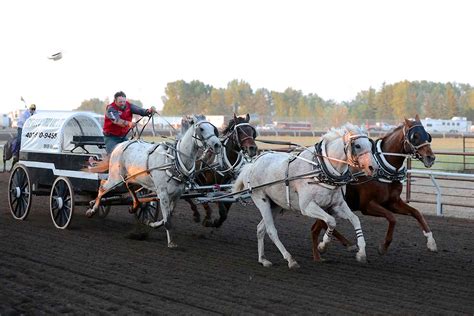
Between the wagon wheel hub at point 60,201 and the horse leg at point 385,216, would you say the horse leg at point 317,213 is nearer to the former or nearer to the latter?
the horse leg at point 385,216

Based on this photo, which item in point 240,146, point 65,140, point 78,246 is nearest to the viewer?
point 78,246

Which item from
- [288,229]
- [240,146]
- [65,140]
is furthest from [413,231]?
[65,140]

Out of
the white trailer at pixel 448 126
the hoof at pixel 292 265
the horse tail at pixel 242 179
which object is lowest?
the white trailer at pixel 448 126

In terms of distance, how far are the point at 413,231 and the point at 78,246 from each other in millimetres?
6036

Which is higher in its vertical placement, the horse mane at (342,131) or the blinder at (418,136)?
the horse mane at (342,131)

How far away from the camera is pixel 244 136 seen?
38.2 feet

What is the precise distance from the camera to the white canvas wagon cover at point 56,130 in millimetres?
12999

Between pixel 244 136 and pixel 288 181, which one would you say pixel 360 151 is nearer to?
pixel 288 181

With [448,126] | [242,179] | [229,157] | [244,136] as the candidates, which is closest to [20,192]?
[229,157]

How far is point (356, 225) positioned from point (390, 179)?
1.65m

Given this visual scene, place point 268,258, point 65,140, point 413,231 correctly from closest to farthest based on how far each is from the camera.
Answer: point 268,258, point 413,231, point 65,140

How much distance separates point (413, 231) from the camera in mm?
13055

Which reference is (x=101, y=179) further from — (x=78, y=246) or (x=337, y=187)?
(x=337, y=187)

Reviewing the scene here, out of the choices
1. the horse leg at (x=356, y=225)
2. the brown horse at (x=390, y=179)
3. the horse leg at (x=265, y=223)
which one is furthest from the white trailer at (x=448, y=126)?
the horse leg at (x=356, y=225)
